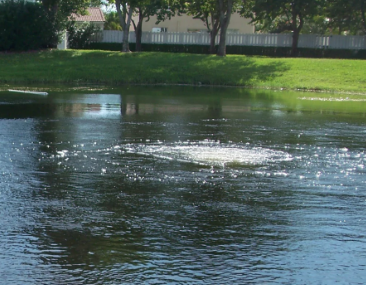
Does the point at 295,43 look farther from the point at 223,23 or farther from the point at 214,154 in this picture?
the point at 214,154

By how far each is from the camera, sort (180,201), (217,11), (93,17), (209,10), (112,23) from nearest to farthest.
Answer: (180,201) < (209,10) < (217,11) < (112,23) < (93,17)

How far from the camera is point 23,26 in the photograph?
40250 mm

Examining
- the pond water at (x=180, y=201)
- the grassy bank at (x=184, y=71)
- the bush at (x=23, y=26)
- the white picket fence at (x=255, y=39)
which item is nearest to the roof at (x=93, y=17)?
the white picket fence at (x=255, y=39)

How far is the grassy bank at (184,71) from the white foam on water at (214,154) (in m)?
20.0

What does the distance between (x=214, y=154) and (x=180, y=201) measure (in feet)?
11.8

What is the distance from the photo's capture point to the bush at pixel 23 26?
39969 millimetres

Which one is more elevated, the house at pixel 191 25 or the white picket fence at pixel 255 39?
the house at pixel 191 25

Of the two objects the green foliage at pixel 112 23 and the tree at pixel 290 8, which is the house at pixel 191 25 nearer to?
the green foliage at pixel 112 23

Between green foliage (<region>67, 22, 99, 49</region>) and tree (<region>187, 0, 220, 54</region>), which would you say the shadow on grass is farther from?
green foliage (<region>67, 22, 99, 49</region>)

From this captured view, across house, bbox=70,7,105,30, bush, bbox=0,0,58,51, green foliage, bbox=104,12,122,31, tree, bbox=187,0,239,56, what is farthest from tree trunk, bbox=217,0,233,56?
house, bbox=70,7,105,30

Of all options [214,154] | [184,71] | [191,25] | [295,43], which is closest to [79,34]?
[191,25]

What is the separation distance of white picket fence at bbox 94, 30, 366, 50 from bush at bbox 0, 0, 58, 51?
9217mm

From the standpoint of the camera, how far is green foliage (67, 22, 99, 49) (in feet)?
160

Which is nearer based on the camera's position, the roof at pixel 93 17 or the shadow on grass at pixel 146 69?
the shadow on grass at pixel 146 69
